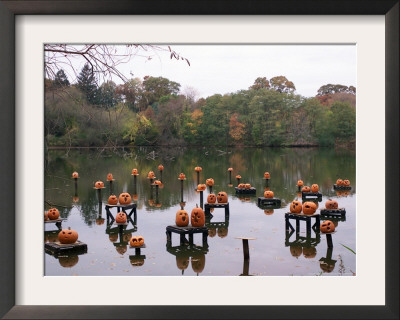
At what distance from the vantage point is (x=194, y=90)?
22531 millimetres

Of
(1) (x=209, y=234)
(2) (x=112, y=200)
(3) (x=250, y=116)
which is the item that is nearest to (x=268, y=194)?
(1) (x=209, y=234)

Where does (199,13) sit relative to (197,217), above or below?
above

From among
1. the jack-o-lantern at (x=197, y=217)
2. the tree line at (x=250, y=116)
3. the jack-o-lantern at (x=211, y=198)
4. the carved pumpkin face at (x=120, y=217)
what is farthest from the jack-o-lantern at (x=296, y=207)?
the tree line at (x=250, y=116)

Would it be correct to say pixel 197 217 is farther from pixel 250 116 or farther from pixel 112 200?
pixel 250 116

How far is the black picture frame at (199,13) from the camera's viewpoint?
2818mm

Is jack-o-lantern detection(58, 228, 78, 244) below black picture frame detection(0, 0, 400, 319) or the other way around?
below

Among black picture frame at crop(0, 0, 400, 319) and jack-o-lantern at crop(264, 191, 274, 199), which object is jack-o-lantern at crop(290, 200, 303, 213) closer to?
jack-o-lantern at crop(264, 191, 274, 199)

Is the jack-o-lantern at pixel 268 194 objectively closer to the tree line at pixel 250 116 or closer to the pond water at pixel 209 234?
the pond water at pixel 209 234

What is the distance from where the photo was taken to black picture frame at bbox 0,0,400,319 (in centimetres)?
282

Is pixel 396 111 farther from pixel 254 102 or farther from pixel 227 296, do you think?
pixel 254 102

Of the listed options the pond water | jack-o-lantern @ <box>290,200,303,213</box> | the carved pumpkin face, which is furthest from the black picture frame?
jack-o-lantern @ <box>290,200,303,213</box>

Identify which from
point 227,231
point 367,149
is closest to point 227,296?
point 367,149

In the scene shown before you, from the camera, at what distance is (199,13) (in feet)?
9.53

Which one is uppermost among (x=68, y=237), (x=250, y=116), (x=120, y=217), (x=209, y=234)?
(x=250, y=116)
